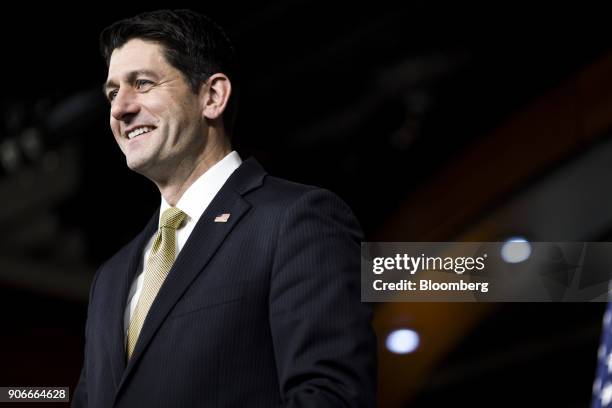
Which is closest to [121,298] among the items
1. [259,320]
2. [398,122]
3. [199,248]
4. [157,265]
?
[157,265]

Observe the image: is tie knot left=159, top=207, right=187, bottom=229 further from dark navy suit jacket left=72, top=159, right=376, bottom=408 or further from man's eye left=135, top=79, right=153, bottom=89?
man's eye left=135, top=79, right=153, bottom=89

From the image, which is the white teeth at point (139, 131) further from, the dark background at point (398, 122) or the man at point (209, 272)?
the dark background at point (398, 122)

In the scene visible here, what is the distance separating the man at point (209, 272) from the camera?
103cm

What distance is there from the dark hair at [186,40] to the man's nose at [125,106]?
0.10m

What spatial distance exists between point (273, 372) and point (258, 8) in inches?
95.6

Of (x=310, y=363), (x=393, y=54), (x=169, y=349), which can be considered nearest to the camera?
(x=310, y=363)

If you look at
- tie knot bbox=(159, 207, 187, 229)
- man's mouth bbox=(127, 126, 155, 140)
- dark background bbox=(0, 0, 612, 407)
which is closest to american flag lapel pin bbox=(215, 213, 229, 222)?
tie knot bbox=(159, 207, 187, 229)

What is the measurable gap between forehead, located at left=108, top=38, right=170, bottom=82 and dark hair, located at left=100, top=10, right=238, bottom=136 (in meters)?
0.01

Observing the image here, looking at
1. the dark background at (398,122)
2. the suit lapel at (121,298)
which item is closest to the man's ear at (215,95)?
the suit lapel at (121,298)

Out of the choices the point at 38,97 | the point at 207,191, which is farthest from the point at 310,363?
the point at 38,97

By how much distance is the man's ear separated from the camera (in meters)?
1.34

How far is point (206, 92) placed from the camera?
135cm

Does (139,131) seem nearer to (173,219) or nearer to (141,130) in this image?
(141,130)

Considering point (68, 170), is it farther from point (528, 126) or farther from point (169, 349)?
point (169, 349)
